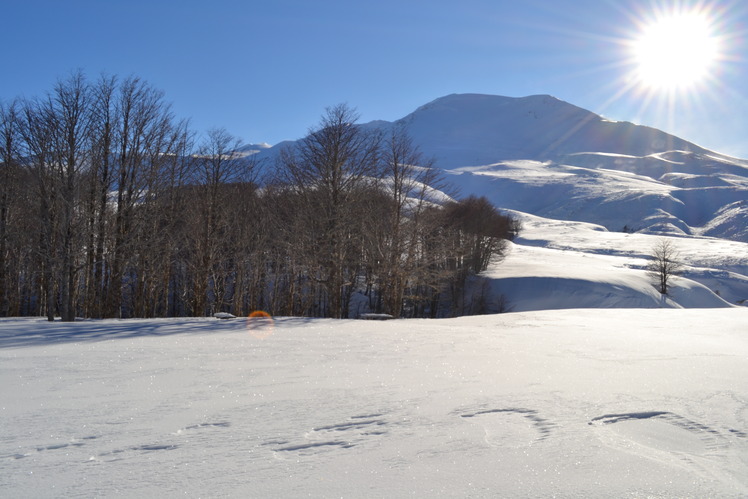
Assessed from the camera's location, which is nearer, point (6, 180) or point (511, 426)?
point (511, 426)

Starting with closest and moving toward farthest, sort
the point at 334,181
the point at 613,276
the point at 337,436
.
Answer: the point at 337,436
the point at 334,181
the point at 613,276

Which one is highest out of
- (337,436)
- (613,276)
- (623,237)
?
(623,237)

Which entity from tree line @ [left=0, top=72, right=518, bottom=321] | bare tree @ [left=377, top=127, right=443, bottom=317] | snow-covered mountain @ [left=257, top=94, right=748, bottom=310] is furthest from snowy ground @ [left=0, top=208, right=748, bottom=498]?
snow-covered mountain @ [left=257, top=94, right=748, bottom=310]

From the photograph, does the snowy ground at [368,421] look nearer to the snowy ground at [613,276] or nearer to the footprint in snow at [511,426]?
the footprint in snow at [511,426]

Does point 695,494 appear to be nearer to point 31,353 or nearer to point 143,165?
point 31,353

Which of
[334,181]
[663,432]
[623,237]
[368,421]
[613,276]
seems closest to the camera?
[663,432]

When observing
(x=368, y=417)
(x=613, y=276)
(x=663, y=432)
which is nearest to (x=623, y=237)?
(x=613, y=276)

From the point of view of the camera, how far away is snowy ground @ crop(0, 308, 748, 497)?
276 centimetres

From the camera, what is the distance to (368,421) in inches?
150

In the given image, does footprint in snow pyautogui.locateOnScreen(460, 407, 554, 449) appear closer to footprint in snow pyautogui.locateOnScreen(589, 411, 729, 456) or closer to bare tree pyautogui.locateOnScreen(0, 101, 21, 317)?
footprint in snow pyautogui.locateOnScreen(589, 411, 729, 456)

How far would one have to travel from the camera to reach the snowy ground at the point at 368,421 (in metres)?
2.76

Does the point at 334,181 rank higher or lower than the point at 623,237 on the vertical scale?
lower

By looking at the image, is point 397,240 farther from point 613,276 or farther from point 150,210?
point 613,276

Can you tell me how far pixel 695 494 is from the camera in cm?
266
